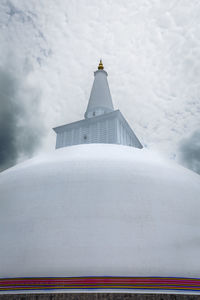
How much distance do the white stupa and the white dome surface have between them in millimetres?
19

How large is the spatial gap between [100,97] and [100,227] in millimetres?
13455

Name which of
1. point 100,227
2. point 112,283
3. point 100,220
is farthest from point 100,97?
point 112,283

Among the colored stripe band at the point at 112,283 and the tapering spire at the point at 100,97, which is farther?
the tapering spire at the point at 100,97

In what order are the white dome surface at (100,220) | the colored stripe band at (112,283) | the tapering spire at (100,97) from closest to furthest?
the colored stripe band at (112,283) < the white dome surface at (100,220) < the tapering spire at (100,97)

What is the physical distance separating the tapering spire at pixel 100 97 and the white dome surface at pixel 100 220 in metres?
10.1

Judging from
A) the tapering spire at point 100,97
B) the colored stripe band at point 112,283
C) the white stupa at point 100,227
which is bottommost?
the colored stripe band at point 112,283

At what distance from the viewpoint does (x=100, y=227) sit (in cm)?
526

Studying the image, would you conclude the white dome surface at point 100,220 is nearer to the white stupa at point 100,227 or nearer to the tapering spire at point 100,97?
the white stupa at point 100,227

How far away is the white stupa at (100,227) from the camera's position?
4711 millimetres

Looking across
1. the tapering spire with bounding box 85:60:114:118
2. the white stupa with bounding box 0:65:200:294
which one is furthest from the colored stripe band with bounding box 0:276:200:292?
the tapering spire with bounding box 85:60:114:118

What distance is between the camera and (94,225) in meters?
5.31

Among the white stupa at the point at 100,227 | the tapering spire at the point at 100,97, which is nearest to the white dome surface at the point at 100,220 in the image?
the white stupa at the point at 100,227

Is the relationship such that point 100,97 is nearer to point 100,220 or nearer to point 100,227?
point 100,220

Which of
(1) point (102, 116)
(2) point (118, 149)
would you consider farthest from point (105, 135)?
(2) point (118, 149)
